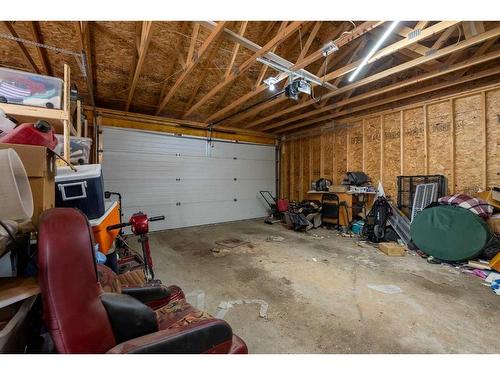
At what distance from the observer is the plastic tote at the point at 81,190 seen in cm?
153

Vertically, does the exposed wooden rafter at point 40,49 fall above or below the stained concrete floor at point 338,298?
above

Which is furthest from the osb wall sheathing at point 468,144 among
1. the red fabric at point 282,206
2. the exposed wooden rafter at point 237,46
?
the exposed wooden rafter at point 237,46

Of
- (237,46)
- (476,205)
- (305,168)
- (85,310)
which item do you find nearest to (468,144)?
(476,205)

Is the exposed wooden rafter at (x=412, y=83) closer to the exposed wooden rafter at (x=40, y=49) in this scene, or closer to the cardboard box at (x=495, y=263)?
the cardboard box at (x=495, y=263)

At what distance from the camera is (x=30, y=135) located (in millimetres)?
1405

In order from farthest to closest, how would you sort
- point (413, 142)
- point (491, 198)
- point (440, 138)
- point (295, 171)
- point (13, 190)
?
point (295, 171), point (413, 142), point (440, 138), point (491, 198), point (13, 190)

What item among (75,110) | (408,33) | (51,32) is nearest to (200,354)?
(408,33)

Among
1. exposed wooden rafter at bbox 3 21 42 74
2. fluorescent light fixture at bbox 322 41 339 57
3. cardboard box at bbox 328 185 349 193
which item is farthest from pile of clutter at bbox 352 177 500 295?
exposed wooden rafter at bbox 3 21 42 74

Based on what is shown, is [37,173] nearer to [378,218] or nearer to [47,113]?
[47,113]

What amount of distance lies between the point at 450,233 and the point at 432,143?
7.38 feet

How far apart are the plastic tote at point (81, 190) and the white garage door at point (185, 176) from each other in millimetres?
4087

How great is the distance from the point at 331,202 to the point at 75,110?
568cm

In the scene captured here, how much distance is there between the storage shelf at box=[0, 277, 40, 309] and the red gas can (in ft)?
2.74

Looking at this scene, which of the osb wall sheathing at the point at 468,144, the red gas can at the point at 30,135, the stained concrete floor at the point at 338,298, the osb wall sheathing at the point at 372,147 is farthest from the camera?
the osb wall sheathing at the point at 372,147
